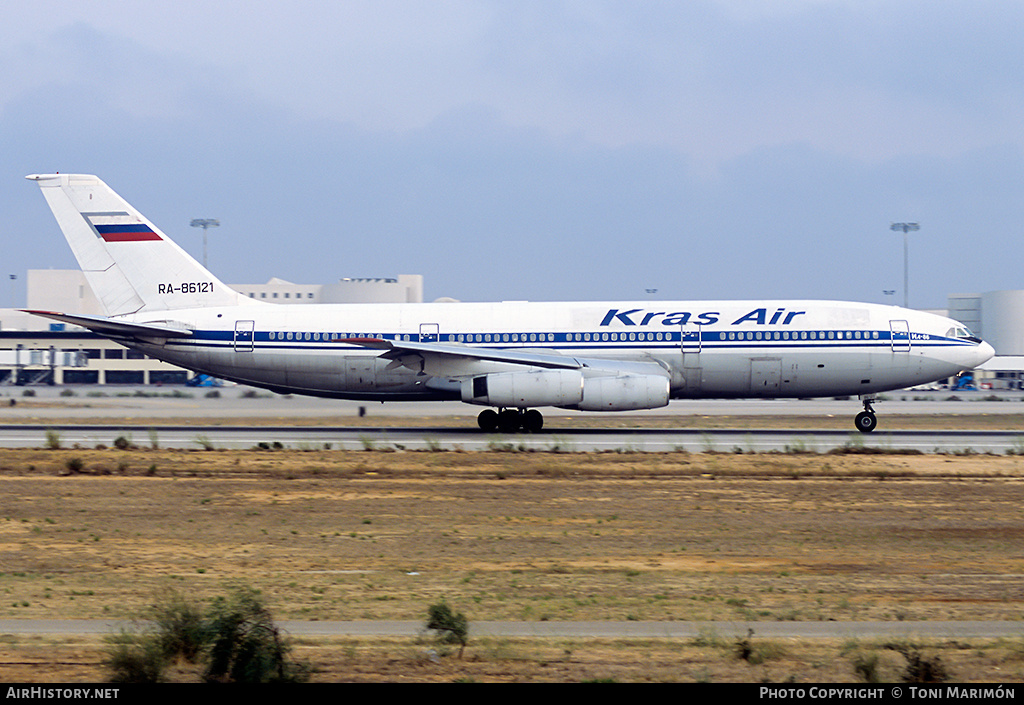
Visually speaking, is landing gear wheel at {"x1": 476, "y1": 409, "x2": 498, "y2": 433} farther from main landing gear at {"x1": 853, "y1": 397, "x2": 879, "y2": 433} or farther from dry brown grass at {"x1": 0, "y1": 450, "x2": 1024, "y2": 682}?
main landing gear at {"x1": 853, "y1": 397, "x2": 879, "y2": 433}

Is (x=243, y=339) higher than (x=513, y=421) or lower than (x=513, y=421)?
higher

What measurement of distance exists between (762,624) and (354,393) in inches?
972

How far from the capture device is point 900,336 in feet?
107

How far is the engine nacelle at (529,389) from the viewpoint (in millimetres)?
30641

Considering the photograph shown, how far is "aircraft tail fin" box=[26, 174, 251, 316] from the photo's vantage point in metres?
34.1

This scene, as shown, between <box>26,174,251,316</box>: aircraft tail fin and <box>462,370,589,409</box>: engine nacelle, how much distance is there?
32.6ft

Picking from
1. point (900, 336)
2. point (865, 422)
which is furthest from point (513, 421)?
point (900, 336)

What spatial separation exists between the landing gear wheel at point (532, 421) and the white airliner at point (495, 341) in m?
0.07

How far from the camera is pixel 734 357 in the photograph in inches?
1262

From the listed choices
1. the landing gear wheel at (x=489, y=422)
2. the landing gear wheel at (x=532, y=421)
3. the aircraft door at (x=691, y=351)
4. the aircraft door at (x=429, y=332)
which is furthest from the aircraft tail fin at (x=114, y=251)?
the aircraft door at (x=691, y=351)

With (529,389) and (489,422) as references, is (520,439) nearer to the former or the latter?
(529,389)

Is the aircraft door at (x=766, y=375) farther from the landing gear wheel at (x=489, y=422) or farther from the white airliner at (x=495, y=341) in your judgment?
the landing gear wheel at (x=489, y=422)

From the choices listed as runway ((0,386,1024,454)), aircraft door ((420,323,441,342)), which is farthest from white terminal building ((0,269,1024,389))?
aircraft door ((420,323,441,342))

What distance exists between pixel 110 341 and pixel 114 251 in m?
57.9
